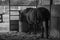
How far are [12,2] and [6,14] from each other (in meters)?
0.89

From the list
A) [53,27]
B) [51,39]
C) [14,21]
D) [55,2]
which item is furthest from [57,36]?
[14,21]

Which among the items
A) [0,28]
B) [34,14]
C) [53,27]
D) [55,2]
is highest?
[55,2]

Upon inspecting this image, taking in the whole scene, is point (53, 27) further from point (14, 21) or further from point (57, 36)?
point (14, 21)

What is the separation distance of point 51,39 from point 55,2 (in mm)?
1421

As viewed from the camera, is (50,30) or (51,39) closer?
(51,39)

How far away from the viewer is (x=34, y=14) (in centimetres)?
493

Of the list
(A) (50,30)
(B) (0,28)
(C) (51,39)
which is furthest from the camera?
(B) (0,28)

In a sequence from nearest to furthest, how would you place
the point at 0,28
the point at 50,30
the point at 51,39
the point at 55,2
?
the point at 51,39
the point at 55,2
the point at 50,30
the point at 0,28

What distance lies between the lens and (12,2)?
8.93m

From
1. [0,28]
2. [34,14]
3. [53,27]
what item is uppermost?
[34,14]

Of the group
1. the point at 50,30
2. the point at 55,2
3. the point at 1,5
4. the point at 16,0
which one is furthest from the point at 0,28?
the point at 55,2

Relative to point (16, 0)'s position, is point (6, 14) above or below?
below

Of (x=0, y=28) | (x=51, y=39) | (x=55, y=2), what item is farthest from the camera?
(x=0, y=28)

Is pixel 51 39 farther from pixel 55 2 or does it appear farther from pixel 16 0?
pixel 16 0
